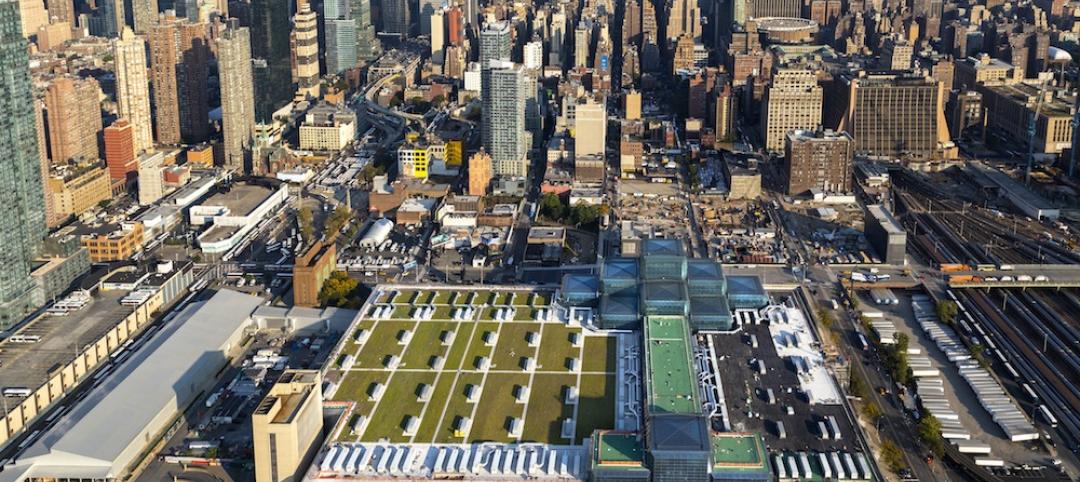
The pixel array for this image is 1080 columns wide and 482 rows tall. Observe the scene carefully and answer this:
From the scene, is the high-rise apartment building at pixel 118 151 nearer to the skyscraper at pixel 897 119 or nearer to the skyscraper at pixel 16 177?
the skyscraper at pixel 16 177

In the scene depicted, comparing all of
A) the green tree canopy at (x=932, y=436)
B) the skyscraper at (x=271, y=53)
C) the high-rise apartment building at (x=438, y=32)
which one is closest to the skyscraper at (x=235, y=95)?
the skyscraper at (x=271, y=53)

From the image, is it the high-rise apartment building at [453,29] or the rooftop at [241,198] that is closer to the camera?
the rooftop at [241,198]

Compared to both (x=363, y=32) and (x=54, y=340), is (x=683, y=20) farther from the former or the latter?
A: (x=54, y=340)

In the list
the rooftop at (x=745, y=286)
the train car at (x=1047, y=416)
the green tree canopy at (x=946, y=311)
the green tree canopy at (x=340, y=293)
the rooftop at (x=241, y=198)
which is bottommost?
the train car at (x=1047, y=416)

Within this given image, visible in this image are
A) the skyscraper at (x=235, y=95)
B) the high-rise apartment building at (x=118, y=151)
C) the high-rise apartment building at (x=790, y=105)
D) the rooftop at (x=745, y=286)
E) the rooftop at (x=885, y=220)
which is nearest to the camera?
the rooftop at (x=745, y=286)

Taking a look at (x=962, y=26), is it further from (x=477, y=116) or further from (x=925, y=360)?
(x=925, y=360)

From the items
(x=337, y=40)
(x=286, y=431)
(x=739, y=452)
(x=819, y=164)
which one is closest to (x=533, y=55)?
(x=337, y=40)
